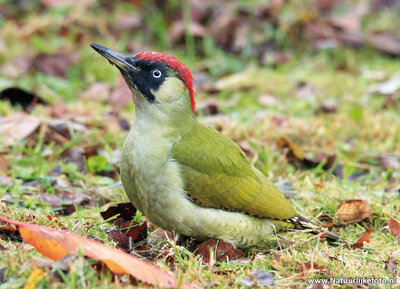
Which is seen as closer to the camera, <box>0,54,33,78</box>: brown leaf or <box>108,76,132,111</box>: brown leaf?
<box>108,76,132,111</box>: brown leaf

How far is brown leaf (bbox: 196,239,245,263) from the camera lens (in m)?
3.02

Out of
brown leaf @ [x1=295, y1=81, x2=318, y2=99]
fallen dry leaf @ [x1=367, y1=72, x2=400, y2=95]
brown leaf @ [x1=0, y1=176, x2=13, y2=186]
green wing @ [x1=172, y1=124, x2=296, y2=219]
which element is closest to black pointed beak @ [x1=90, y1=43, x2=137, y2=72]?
green wing @ [x1=172, y1=124, x2=296, y2=219]

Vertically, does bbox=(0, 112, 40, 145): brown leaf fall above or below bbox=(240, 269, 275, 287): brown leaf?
below

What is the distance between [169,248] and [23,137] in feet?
6.27

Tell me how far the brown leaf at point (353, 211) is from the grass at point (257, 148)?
6 cm

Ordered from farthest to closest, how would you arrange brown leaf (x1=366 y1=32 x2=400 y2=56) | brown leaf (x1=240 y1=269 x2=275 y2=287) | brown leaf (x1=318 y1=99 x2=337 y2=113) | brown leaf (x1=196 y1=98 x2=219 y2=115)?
1. brown leaf (x1=366 y1=32 x2=400 y2=56)
2. brown leaf (x1=318 y1=99 x2=337 y2=113)
3. brown leaf (x1=196 y1=98 x2=219 y2=115)
4. brown leaf (x1=240 y1=269 x2=275 y2=287)

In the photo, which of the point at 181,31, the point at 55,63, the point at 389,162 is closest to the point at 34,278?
the point at 389,162

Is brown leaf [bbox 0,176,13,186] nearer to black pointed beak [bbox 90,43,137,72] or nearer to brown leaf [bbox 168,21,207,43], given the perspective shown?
black pointed beak [bbox 90,43,137,72]

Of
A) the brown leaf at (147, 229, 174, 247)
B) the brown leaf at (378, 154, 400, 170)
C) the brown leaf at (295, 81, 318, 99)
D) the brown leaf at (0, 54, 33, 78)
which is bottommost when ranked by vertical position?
the brown leaf at (295, 81, 318, 99)

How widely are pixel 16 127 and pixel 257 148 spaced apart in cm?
187

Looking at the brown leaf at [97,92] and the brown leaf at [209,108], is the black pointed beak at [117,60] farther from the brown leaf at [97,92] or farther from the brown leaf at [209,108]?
the brown leaf at [97,92]

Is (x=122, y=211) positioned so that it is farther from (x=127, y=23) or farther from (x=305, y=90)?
(x=127, y=23)

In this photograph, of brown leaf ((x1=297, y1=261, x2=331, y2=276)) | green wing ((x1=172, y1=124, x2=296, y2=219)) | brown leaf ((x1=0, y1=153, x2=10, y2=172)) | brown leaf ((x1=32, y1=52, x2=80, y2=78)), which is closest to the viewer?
brown leaf ((x1=297, y1=261, x2=331, y2=276))

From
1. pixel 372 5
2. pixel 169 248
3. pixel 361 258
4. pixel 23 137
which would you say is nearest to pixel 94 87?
pixel 23 137
